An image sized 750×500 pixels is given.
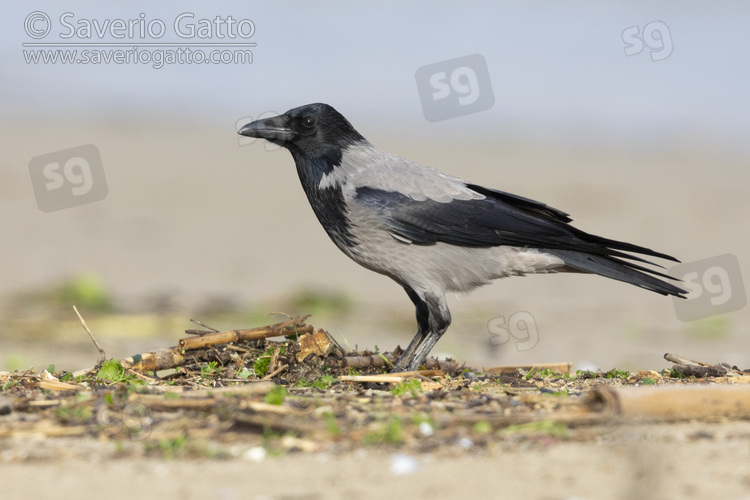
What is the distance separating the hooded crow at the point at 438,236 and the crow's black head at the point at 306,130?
0.38ft

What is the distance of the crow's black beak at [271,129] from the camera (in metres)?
7.45

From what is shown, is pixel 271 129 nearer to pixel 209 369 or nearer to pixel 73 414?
pixel 209 369

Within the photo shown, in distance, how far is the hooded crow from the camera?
699 cm

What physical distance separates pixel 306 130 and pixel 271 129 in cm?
28

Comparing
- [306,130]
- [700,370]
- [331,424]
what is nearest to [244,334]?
[306,130]

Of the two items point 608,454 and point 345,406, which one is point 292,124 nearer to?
point 345,406

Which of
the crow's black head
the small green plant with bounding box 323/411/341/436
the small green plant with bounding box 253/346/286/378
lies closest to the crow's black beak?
the crow's black head

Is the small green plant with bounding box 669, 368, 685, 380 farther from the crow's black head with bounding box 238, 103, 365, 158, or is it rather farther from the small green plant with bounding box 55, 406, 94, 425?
the small green plant with bounding box 55, 406, 94, 425

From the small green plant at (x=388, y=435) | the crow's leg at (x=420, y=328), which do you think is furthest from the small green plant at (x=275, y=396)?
the crow's leg at (x=420, y=328)

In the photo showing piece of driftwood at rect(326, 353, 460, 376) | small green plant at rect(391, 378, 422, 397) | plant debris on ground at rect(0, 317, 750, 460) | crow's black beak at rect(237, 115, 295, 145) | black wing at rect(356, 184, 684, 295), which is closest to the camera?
plant debris on ground at rect(0, 317, 750, 460)

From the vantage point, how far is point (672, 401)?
468 cm

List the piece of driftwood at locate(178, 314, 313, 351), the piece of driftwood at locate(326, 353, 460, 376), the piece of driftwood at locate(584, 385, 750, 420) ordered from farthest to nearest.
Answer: the piece of driftwood at locate(326, 353, 460, 376)
the piece of driftwood at locate(178, 314, 313, 351)
the piece of driftwood at locate(584, 385, 750, 420)

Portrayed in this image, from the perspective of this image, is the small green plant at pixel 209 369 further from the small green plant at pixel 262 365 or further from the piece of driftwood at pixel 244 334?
the small green plant at pixel 262 365

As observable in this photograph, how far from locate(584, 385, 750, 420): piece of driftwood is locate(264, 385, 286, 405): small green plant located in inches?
60.4
